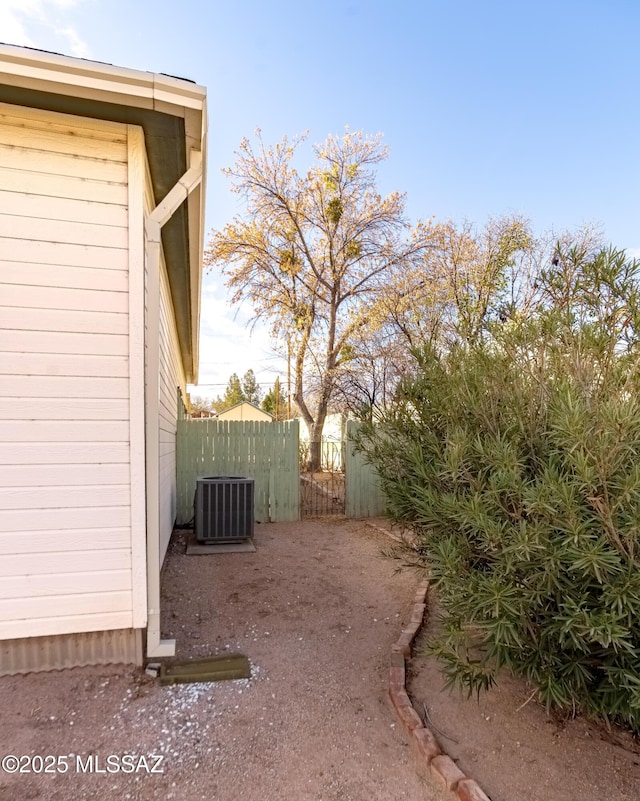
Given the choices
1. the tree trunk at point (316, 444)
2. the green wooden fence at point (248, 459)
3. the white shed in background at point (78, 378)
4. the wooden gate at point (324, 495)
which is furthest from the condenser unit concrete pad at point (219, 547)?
the tree trunk at point (316, 444)

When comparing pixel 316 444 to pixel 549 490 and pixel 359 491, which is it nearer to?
pixel 359 491

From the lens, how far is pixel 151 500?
2926 mm

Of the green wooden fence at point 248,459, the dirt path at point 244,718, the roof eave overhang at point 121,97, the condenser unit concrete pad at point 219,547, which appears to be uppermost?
the roof eave overhang at point 121,97

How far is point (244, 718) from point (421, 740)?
91 centimetres

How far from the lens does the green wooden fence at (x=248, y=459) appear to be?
7.80m

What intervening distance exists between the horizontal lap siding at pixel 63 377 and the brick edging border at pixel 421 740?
1646 millimetres

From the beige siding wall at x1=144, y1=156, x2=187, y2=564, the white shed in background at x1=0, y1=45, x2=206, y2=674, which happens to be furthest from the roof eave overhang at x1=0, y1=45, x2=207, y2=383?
the beige siding wall at x1=144, y1=156, x2=187, y2=564

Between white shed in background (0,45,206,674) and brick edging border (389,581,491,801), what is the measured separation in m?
1.49

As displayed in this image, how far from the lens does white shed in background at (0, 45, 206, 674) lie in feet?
8.72

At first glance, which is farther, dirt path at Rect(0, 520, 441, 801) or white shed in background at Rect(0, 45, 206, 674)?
white shed in background at Rect(0, 45, 206, 674)

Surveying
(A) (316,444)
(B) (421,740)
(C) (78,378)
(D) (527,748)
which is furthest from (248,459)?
(A) (316,444)

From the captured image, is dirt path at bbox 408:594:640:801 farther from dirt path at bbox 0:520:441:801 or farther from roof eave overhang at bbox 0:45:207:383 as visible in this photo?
roof eave overhang at bbox 0:45:207:383

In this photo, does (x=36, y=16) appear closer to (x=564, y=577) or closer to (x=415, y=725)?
(x=564, y=577)

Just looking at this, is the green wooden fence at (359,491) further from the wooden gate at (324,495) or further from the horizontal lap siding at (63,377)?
the horizontal lap siding at (63,377)
